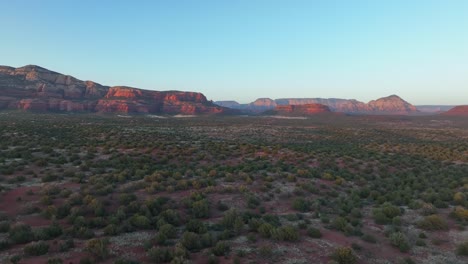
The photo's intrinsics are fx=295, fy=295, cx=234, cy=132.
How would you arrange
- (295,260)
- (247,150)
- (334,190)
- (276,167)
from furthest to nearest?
(247,150), (276,167), (334,190), (295,260)

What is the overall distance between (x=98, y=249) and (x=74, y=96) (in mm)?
145163

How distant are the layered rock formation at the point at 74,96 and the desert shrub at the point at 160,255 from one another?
12506cm

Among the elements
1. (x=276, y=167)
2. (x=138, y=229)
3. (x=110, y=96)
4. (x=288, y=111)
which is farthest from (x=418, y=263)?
(x=288, y=111)

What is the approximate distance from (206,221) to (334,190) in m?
9.35

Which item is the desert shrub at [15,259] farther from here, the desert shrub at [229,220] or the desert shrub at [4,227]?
the desert shrub at [229,220]

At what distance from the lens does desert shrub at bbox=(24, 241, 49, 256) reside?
27.8 feet

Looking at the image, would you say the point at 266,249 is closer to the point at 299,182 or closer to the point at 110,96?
the point at 299,182

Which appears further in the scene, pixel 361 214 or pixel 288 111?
pixel 288 111

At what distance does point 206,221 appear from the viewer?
12188 mm

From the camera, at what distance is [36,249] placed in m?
8.52

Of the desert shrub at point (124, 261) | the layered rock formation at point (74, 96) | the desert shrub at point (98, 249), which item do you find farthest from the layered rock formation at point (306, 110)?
the desert shrub at point (124, 261)

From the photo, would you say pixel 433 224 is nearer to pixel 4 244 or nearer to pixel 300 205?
pixel 300 205

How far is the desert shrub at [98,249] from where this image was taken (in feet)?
27.7

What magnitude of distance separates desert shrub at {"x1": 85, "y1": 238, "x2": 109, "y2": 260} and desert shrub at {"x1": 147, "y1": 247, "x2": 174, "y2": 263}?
4.06 feet
